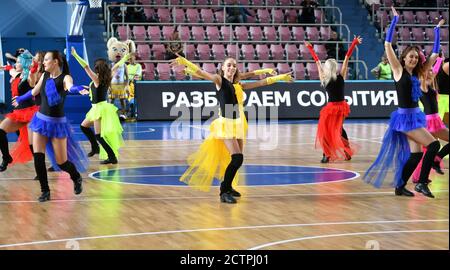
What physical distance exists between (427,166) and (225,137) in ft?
7.95

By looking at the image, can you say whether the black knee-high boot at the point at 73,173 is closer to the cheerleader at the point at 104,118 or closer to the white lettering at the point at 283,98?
the cheerleader at the point at 104,118

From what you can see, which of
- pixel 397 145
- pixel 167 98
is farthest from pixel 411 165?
pixel 167 98

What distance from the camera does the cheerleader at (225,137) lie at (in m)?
10.5

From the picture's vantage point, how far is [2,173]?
1358 centimetres

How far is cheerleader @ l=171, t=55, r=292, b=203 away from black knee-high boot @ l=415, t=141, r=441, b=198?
2175 millimetres

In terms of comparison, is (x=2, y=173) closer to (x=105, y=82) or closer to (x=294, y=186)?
(x=105, y=82)

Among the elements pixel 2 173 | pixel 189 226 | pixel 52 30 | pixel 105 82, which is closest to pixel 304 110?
pixel 52 30

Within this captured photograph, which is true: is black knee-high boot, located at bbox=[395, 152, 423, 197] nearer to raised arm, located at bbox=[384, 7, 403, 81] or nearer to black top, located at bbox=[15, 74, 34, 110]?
raised arm, located at bbox=[384, 7, 403, 81]

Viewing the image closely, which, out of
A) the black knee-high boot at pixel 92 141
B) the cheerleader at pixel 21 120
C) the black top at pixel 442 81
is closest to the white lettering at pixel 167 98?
the black knee-high boot at pixel 92 141

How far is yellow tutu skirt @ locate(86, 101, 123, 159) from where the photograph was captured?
14.9 metres

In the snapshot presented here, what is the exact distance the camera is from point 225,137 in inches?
423

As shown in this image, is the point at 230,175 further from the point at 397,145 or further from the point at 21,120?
the point at 21,120

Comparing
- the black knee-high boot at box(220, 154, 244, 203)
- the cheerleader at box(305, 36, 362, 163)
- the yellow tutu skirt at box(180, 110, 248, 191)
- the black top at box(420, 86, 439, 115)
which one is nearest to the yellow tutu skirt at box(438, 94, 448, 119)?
the black top at box(420, 86, 439, 115)

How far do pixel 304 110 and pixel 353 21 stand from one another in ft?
17.2
